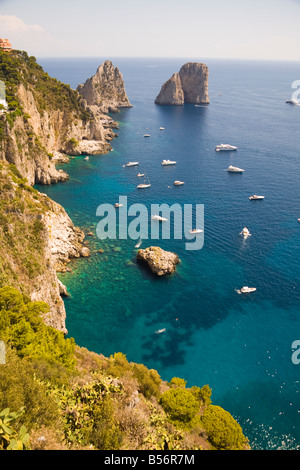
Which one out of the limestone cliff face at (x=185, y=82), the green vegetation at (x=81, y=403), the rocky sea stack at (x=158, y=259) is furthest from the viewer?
the limestone cliff face at (x=185, y=82)

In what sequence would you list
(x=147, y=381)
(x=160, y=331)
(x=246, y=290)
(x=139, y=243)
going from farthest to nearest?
1. (x=139, y=243)
2. (x=246, y=290)
3. (x=160, y=331)
4. (x=147, y=381)

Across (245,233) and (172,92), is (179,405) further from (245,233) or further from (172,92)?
(172,92)

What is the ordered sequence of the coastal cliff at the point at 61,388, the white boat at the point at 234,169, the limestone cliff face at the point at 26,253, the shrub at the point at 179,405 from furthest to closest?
1. the white boat at the point at 234,169
2. the limestone cliff face at the point at 26,253
3. the shrub at the point at 179,405
4. the coastal cliff at the point at 61,388

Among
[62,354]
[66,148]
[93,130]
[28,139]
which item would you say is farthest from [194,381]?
[93,130]

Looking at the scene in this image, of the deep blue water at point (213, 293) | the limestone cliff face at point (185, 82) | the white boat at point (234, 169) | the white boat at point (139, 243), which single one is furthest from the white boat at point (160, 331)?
the limestone cliff face at point (185, 82)

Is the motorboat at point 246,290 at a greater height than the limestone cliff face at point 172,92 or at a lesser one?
lesser

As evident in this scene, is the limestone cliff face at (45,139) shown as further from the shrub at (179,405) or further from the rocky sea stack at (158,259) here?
the shrub at (179,405)

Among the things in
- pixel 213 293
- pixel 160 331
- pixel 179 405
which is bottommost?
pixel 160 331

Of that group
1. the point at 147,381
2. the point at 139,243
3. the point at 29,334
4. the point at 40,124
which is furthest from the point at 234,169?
the point at 29,334
